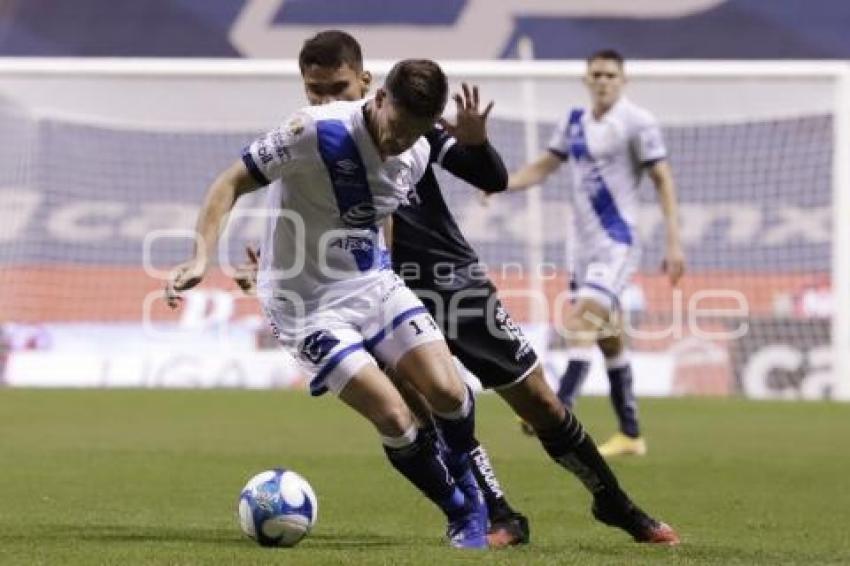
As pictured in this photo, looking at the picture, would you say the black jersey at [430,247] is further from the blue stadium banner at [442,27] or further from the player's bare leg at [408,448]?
the blue stadium banner at [442,27]

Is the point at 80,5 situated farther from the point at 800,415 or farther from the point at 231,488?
the point at 231,488

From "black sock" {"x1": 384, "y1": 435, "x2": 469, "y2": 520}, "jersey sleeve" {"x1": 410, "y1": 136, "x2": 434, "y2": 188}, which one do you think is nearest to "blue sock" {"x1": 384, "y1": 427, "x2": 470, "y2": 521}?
"black sock" {"x1": 384, "y1": 435, "x2": 469, "y2": 520}

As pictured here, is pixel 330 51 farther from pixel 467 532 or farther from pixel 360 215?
pixel 467 532

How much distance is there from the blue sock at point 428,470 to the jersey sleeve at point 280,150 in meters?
1.16

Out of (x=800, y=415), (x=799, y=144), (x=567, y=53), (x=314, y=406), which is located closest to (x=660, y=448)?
(x=800, y=415)

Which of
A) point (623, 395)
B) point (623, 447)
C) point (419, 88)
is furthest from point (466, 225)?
point (419, 88)

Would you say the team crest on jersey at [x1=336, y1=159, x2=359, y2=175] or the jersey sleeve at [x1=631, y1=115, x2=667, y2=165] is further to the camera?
the jersey sleeve at [x1=631, y1=115, x2=667, y2=165]

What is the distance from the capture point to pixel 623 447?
12133mm

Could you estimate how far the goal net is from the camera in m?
19.0

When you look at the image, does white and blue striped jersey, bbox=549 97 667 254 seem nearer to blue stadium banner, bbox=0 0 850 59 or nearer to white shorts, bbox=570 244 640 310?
white shorts, bbox=570 244 640 310

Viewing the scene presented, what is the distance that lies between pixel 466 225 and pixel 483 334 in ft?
39.6

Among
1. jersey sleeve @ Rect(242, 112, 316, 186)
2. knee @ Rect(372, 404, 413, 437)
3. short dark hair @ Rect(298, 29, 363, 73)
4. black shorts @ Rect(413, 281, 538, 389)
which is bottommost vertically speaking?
knee @ Rect(372, 404, 413, 437)

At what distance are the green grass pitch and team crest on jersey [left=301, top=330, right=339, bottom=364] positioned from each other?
29.3 inches

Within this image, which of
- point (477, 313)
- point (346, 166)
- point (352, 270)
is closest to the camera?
point (346, 166)
